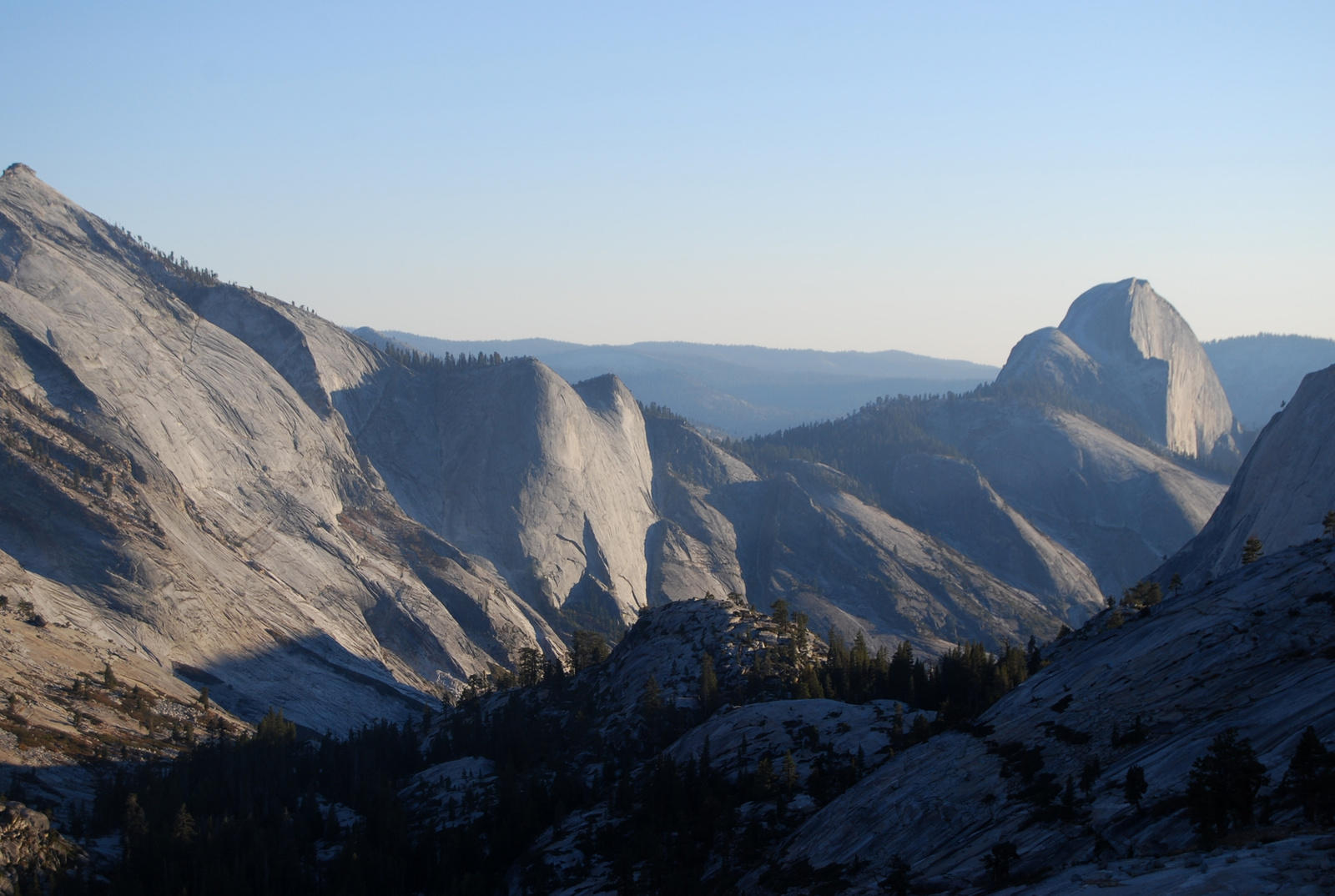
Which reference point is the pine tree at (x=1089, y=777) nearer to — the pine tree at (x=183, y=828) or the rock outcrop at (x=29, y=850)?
the pine tree at (x=183, y=828)

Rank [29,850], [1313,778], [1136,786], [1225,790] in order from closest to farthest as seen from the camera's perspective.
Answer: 1. [1313,778]
2. [1225,790]
3. [1136,786]
4. [29,850]

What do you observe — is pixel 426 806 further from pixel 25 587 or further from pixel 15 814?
pixel 25 587

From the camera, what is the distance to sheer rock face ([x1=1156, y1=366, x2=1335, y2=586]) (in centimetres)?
13750

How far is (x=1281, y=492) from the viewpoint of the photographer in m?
147

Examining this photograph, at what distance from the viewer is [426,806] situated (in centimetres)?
10912

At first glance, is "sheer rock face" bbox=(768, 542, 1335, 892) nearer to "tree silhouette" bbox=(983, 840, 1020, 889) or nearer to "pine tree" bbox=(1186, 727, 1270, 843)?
"tree silhouette" bbox=(983, 840, 1020, 889)

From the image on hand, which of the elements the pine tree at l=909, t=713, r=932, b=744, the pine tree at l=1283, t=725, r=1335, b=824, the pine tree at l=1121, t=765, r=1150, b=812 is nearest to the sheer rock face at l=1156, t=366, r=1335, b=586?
the pine tree at l=909, t=713, r=932, b=744

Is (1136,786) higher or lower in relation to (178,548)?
higher

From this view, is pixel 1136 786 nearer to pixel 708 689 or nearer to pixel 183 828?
pixel 708 689

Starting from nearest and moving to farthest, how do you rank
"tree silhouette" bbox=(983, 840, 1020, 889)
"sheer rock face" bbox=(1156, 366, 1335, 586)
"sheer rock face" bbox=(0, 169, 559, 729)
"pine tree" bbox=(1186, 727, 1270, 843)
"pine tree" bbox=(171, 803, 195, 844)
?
"pine tree" bbox=(1186, 727, 1270, 843)
"tree silhouette" bbox=(983, 840, 1020, 889)
"pine tree" bbox=(171, 803, 195, 844)
"sheer rock face" bbox=(1156, 366, 1335, 586)
"sheer rock face" bbox=(0, 169, 559, 729)

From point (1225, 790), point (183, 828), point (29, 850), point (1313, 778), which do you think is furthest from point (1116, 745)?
point (29, 850)

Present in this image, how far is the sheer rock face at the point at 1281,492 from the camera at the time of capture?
13750cm

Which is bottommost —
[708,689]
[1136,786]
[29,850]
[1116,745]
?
[29,850]

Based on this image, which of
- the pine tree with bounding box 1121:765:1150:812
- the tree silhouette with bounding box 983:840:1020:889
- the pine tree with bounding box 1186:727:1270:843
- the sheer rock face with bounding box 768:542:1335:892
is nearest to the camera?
the pine tree with bounding box 1186:727:1270:843
